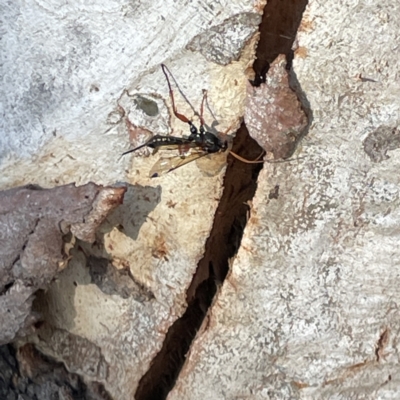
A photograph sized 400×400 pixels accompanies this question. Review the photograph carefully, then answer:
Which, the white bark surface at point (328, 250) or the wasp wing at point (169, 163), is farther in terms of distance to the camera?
the wasp wing at point (169, 163)

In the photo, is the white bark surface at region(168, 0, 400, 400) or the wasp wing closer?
the white bark surface at region(168, 0, 400, 400)

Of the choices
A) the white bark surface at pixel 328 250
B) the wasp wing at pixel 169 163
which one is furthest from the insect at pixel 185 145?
the white bark surface at pixel 328 250

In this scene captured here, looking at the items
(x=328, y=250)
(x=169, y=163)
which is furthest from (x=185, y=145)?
(x=328, y=250)

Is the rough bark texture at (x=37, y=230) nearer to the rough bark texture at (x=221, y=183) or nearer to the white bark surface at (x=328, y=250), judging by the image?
the rough bark texture at (x=221, y=183)

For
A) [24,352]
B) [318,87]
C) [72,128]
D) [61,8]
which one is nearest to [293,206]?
[318,87]

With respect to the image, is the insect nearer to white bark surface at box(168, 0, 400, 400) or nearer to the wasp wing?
the wasp wing

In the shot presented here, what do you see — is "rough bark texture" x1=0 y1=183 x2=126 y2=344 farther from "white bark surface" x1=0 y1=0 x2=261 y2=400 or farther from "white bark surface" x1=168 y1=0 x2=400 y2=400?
"white bark surface" x1=168 y1=0 x2=400 y2=400

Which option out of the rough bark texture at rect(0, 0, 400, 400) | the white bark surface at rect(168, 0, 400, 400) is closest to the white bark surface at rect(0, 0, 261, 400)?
the rough bark texture at rect(0, 0, 400, 400)
